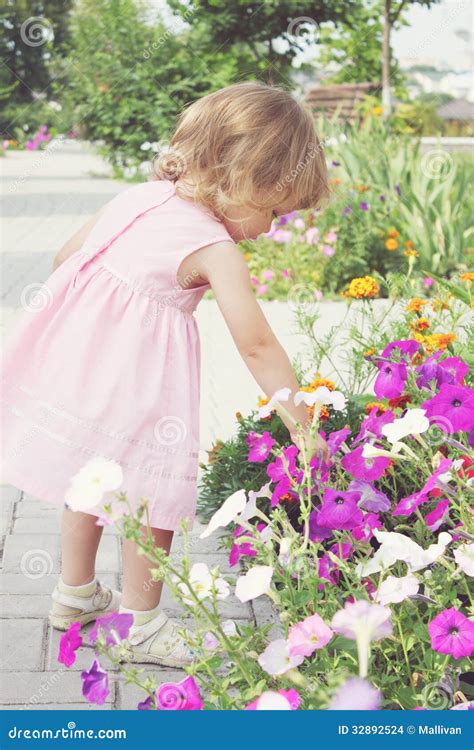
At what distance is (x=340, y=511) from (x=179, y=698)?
0.60m

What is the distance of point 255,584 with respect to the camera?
156cm

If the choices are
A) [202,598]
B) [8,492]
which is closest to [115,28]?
[8,492]

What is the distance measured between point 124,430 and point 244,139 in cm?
71

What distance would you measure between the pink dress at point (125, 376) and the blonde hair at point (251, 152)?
8 centimetres

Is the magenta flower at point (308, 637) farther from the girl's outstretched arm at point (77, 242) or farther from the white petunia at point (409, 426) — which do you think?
the girl's outstretched arm at point (77, 242)

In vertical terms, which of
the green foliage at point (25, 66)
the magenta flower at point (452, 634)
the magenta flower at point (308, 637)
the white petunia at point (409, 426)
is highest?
the white petunia at point (409, 426)

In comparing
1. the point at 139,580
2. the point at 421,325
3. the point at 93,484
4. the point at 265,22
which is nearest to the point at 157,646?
the point at 139,580

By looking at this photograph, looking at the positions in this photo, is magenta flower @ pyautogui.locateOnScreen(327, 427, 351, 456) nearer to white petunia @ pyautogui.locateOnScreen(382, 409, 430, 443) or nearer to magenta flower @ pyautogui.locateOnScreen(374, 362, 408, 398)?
magenta flower @ pyautogui.locateOnScreen(374, 362, 408, 398)

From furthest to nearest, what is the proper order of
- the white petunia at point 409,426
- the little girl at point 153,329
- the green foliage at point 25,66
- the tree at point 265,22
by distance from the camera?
the green foliage at point 25,66, the tree at point 265,22, the little girl at point 153,329, the white petunia at point 409,426

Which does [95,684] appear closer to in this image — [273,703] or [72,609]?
[273,703]

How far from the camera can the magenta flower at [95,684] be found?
1.48 metres

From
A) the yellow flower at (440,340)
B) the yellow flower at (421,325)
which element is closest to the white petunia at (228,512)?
the yellow flower at (440,340)

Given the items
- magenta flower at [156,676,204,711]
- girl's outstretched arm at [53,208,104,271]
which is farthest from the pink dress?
magenta flower at [156,676,204,711]

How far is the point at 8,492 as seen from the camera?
3.42 metres
